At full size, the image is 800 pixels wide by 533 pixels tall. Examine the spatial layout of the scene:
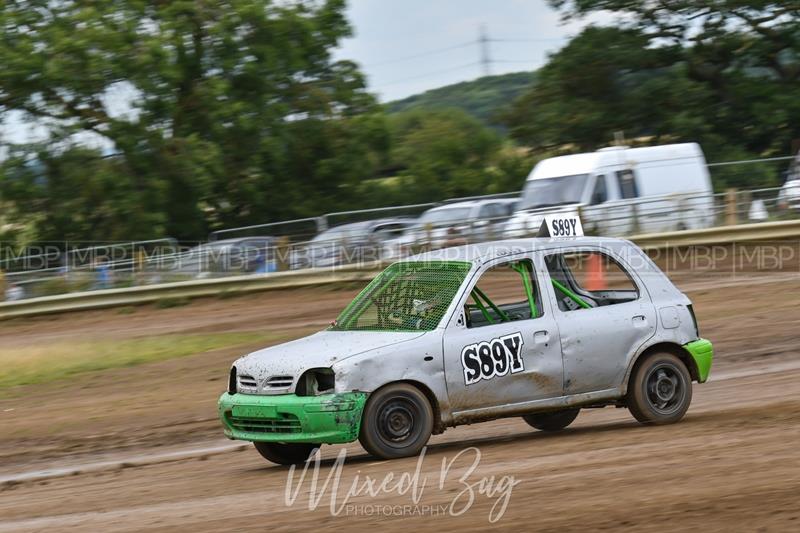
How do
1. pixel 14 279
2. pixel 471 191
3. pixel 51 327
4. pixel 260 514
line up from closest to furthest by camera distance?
pixel 260 514 < pixel 51 327 < pixel 14 279 < pixel 471 191

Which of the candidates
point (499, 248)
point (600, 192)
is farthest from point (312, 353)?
point (600, 192)

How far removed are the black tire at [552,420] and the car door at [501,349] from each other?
113 cm

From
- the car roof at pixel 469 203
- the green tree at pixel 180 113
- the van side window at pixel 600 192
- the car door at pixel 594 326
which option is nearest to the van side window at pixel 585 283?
the car door at pixel 594 326

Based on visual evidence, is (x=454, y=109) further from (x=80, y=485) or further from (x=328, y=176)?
(x=80, y=485)

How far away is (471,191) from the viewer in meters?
39.6

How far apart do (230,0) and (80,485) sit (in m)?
25.6

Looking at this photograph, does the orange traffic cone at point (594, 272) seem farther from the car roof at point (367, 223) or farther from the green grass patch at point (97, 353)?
the car roof at point (367, 223)

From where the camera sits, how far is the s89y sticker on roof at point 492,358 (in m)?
8.16

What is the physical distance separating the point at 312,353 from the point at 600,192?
15.3 meters

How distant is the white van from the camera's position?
71.9ft

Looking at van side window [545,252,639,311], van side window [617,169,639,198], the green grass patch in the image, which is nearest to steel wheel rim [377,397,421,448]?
van side window [545,252,639,311]

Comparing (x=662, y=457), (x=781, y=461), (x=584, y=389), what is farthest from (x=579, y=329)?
(x=781, y=461)

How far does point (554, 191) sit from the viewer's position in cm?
2289

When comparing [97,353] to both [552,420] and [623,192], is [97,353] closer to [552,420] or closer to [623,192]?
[552,420]
